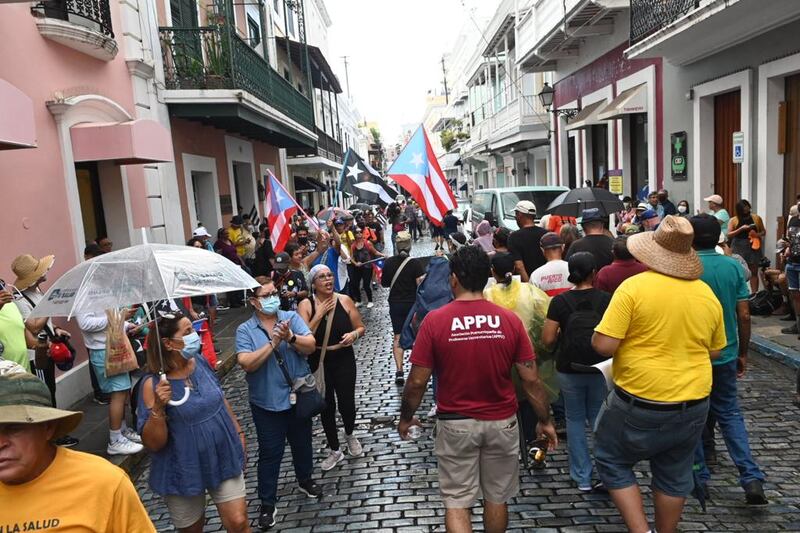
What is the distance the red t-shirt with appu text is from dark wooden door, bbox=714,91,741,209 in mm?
9279

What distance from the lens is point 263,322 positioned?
4.07 metres

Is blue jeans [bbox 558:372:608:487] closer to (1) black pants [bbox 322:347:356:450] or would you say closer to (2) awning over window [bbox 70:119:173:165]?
(1) black pants [bbox 322:347:356:450]

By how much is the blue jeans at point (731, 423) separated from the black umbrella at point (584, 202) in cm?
488

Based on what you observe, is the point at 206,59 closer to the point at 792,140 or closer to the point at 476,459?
the point at 792,140

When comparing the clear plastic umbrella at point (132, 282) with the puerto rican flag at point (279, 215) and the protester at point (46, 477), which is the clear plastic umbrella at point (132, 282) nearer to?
the protester at point (46, 477)

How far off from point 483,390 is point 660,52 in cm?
1040

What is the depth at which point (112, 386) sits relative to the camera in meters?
5.30

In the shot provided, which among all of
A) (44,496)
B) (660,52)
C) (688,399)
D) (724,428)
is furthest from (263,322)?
(660,52)

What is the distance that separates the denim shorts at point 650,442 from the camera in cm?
306

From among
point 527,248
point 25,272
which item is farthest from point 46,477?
point 527,248

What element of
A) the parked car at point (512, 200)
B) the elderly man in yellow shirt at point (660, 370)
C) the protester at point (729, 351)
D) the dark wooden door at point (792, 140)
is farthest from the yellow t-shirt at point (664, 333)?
the parked car at point (512, 200)

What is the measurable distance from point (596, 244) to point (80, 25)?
676 centimetres

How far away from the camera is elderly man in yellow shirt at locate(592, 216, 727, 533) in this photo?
10.0 feet

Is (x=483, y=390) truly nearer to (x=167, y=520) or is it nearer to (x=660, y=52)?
(x=167, y=520)
